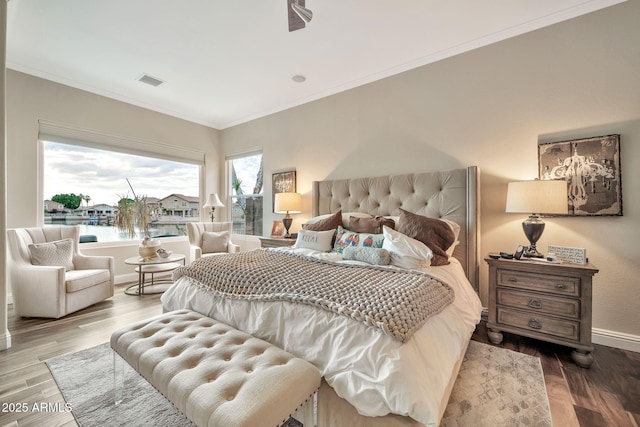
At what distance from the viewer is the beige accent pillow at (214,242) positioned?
4.15 m

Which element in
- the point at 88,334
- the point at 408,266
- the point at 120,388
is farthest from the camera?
the point at 88,334

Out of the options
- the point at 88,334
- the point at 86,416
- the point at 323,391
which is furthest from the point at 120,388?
the point at 323,391

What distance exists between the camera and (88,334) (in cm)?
238

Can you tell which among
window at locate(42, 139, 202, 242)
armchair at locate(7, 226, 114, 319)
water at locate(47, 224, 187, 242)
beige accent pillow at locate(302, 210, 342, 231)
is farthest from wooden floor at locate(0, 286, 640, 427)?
beige accent pillow at locate(302, 210, 342, 231)

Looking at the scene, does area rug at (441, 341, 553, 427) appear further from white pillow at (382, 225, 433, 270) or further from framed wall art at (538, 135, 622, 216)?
framed wall art at (538, 135, 622, 216)

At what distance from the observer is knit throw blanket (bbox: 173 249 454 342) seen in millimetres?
1188

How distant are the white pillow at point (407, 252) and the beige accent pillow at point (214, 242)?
2906 mm

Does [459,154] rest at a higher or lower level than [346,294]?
higher

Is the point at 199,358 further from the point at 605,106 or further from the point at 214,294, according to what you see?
the point at 605,106

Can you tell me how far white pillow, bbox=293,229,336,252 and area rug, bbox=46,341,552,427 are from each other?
4.80ft

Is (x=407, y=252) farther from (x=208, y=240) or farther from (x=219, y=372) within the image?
(x=208, y=240)

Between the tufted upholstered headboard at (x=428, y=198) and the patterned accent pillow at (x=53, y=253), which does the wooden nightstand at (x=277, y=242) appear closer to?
the tufted upholstered headboard at (x=428, y=198)

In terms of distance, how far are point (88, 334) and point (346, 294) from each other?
2.51m

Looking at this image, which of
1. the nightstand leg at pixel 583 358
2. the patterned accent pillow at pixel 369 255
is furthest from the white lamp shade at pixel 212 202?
the nightstand leg at pixel 583 358
